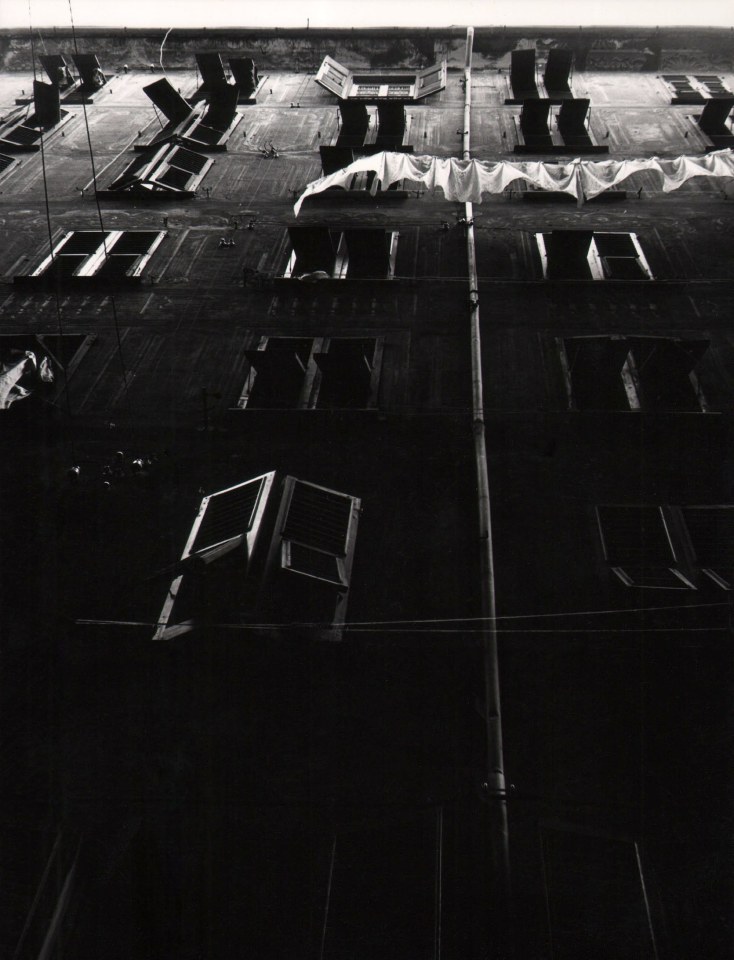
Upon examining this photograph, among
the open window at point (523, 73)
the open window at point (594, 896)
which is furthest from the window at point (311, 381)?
the open window at point (523, 73)

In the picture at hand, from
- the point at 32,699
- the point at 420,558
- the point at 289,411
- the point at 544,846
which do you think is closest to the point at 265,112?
the point at 289,411

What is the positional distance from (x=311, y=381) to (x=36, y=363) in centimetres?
762

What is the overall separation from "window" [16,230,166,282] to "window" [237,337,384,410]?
8.15 m

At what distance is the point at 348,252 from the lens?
26766 millimetres

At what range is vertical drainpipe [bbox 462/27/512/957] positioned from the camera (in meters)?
10.4

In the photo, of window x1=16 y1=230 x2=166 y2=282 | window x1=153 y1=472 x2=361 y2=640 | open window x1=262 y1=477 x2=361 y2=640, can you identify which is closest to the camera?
window x1=153 y1=472 x2=361 y2=640

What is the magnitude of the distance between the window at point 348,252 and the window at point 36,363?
311 inches

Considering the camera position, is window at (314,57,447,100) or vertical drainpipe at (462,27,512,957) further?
window at (314,57,447,100)

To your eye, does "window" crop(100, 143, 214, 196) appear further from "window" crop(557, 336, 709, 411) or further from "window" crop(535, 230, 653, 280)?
"window" crop(557, 336, 709, 411)

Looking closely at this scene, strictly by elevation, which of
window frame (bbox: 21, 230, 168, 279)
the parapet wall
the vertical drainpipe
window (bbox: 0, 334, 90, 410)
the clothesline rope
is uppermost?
the parapet wall

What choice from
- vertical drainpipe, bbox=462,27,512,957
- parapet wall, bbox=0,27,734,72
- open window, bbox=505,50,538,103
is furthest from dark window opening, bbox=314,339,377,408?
parapet wall, bbox=0,27,734,72

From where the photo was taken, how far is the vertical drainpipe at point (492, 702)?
10.4m

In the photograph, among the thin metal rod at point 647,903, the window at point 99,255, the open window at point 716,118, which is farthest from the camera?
the open window at point 716,118

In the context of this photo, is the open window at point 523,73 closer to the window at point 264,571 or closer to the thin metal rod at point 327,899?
the window at point 264,571
